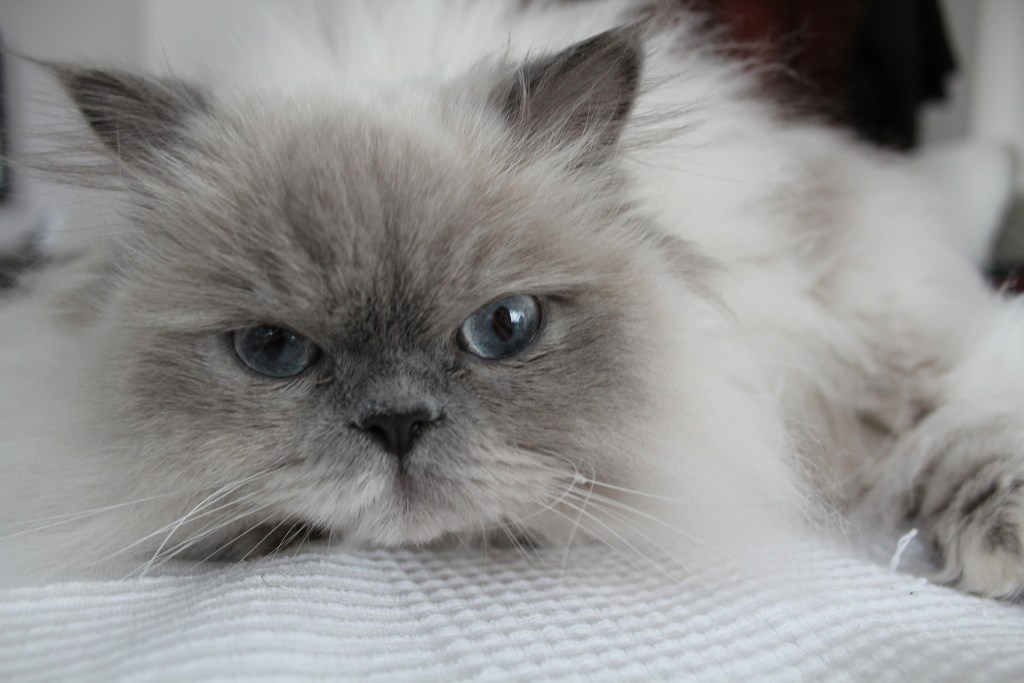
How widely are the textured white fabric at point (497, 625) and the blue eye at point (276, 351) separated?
0.82ft

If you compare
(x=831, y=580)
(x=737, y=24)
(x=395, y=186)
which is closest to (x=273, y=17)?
(x=395, y=186)

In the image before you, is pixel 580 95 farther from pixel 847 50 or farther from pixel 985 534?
pixel 847 50

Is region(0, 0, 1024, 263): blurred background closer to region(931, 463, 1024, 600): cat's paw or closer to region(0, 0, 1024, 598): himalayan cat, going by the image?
region(0, 0, 1024, 598): himalayan cat

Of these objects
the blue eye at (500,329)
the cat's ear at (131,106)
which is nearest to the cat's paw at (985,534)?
the blue eye at (500,329)

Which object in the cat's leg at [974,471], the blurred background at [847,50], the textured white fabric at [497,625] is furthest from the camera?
the blurred background at [847,50]

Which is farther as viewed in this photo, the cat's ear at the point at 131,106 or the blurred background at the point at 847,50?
the blurred background at the point at 847,50

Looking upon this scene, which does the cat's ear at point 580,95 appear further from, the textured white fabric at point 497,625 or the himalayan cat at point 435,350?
the textured white fabric at point 497,625

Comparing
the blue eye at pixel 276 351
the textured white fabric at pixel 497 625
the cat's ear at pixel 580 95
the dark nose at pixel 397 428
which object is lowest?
the textured white fabric at pixel 497 625

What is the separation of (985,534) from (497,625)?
675 millimetres

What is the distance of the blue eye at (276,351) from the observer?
916mm

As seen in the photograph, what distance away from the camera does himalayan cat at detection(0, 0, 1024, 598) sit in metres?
0.89

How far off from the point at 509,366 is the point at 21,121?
1.78 meters

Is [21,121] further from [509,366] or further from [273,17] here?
[509,366]

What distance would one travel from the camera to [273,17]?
1.60 m
